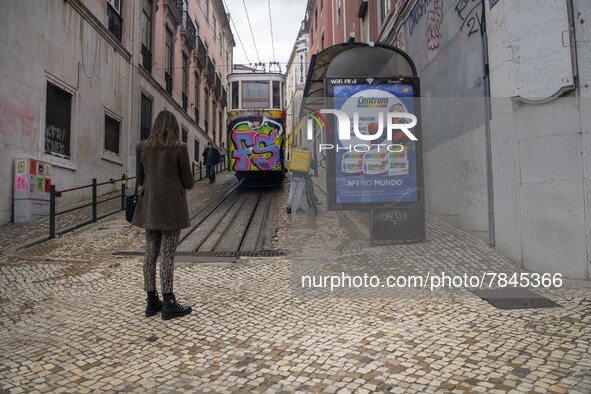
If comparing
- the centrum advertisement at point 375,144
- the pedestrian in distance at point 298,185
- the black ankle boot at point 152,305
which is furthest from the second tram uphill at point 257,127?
the black ankle boot at point 152,305

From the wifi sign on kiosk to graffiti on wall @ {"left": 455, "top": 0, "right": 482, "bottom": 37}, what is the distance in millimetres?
1171

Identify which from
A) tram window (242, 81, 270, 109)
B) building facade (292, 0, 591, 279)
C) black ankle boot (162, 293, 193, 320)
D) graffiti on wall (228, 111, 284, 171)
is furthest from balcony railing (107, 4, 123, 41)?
black ankle boot (162, 293, 193, 320)

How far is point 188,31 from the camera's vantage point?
76.4 ft

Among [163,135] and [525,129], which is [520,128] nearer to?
[525,129]

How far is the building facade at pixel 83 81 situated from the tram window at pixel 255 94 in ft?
13.7

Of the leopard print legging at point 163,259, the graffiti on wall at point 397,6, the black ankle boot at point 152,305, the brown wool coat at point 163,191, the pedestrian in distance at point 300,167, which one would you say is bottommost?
the black ankle boot at point 152,305

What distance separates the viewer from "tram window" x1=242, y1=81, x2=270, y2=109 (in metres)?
14.2

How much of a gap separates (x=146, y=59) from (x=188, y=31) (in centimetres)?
697

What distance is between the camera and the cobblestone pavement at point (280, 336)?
2430mm

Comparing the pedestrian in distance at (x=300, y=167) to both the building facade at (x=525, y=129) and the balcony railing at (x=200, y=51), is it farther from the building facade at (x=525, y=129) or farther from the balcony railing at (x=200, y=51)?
the balcony railing at (x=200, y=51)

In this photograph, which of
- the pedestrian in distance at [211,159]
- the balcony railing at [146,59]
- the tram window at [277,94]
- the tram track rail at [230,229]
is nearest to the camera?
the tram track rail at [230,229]

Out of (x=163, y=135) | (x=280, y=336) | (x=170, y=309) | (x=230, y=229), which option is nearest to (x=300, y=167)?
(x=230, y=229)

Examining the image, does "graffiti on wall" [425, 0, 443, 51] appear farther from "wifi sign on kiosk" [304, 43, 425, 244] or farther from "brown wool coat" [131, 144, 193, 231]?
"brown wool coat" [131, 144, 193, 231]

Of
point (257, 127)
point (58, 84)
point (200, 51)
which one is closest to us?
point (58, 84)
